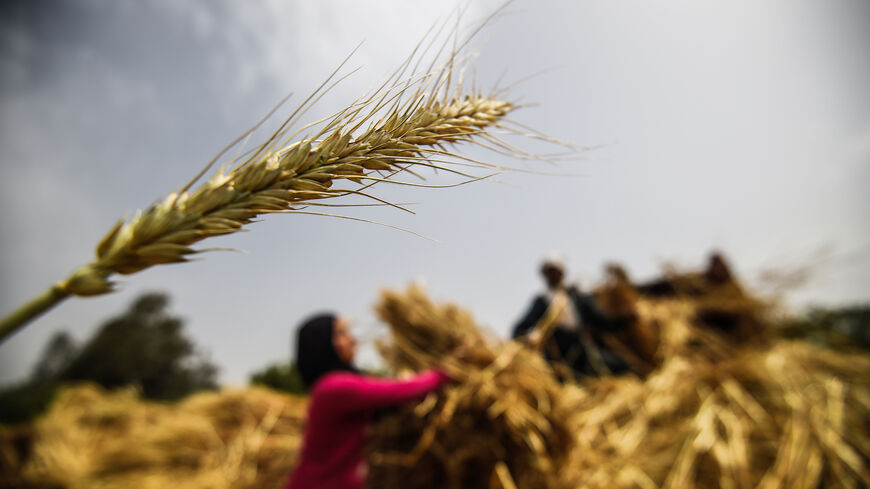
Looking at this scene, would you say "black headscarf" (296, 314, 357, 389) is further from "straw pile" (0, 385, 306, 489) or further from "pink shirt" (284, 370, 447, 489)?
"straw pile" (0, 385, 306, 489)

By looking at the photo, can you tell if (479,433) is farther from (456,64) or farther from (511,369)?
(456,64)

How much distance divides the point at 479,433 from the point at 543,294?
978 mm

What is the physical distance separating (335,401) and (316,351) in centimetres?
27

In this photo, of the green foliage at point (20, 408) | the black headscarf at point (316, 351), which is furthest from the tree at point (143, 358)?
the black headscarf at point (316, 351)

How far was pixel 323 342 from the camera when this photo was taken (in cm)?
143

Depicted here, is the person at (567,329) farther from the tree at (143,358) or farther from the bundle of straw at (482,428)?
the tree at (143,358)

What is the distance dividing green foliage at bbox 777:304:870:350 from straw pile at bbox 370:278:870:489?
126 cm

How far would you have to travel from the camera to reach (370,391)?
3.84 ft

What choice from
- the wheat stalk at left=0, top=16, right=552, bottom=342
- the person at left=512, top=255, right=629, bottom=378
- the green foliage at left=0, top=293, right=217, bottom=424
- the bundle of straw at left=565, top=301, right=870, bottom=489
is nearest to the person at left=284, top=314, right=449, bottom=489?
the bundle of straw at left=565, top=301, right=870, bottom=489

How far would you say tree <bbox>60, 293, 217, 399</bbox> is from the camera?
948 centimetres

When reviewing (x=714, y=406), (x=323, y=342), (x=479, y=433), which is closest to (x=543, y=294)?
(x=714, y=406)

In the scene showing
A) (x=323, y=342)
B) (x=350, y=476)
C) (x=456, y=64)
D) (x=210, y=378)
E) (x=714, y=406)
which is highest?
(x=456, y=64)

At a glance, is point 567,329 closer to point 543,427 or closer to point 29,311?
point 543,427

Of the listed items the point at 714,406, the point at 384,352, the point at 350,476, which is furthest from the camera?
the point at 384,352
